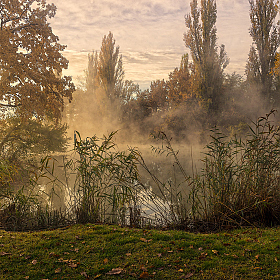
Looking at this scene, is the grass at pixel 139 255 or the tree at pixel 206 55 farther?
the tree at pixel 206 55

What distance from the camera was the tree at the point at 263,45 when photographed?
18609mm

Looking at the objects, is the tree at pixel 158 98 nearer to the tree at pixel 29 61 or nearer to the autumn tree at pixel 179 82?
the autumn tree at pixel 179 82

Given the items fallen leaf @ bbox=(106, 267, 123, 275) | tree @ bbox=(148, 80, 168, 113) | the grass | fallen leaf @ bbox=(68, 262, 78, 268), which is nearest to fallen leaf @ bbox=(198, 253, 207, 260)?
the grass

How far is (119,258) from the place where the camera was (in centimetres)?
268

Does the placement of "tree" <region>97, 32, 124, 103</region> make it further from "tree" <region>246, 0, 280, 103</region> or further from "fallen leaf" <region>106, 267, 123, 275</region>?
"fallen leaf" <region>106, 267, 123, 275</region>

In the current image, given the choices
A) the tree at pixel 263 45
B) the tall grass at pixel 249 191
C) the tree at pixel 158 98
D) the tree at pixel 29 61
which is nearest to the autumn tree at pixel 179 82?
the tree at pixel 158 98

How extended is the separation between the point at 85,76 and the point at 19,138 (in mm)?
17650

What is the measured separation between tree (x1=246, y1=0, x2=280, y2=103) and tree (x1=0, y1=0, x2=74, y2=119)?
1433 cm

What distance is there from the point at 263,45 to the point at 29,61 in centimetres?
1668

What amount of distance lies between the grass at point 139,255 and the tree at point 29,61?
26.4 ft

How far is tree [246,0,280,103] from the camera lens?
1861cm

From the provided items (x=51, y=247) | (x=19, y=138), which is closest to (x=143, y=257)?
(x=51, y=247)

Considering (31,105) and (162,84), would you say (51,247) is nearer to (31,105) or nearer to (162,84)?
(31,105)

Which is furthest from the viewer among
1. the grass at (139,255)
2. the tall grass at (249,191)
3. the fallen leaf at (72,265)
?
the tall grass at (249,191)
